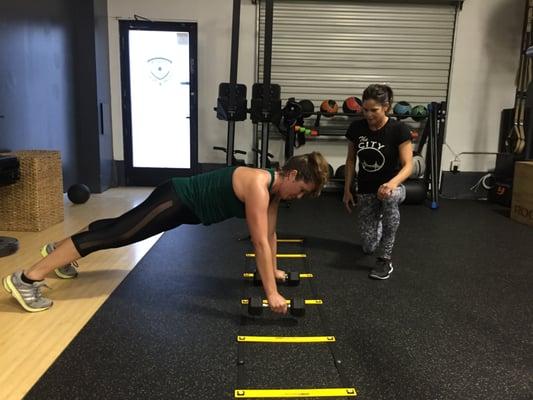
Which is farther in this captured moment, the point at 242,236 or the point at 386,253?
the point at 242,236

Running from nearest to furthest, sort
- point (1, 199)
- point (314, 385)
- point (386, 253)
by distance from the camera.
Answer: point (314, 385) < point (386, 253) < point (1, 199)

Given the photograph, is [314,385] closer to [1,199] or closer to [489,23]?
[1,199]

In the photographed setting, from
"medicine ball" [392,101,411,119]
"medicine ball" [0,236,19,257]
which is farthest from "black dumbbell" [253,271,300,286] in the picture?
"medicine ball" [392,101,411,119]

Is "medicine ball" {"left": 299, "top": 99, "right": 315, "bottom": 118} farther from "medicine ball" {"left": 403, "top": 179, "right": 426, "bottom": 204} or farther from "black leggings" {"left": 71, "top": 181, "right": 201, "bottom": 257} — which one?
"black leggings" {"left": 71, "top": 181, "right": 201, "bottom": 257}

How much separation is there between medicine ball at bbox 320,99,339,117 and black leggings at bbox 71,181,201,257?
351 cm

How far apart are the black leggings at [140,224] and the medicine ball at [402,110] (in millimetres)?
3858

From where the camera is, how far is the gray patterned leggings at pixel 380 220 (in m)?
Answer: 2.80

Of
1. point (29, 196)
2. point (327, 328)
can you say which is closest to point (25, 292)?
point (327, 328)

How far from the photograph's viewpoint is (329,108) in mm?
5324

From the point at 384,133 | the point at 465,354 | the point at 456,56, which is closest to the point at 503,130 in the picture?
the point at 456,56

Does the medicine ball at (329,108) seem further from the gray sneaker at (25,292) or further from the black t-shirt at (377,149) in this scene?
the gray sneaker at (25,292)

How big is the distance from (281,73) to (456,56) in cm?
219

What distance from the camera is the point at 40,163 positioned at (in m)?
3.56

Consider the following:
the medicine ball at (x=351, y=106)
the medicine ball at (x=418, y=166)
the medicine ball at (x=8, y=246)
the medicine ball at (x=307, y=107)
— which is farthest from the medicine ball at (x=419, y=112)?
the medicine ball at (x=8, y=246)
